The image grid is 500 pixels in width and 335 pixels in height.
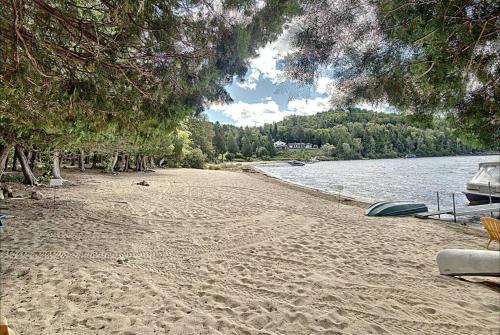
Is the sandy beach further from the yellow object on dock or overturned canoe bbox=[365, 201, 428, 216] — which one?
overturned canoe bbox=[365, 201, 428, 216]

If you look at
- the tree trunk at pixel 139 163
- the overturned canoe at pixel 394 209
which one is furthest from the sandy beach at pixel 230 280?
the tree trunk at pixel 139 163

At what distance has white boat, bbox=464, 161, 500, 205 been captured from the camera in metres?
15.0

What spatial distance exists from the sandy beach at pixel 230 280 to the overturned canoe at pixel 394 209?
8.52ft

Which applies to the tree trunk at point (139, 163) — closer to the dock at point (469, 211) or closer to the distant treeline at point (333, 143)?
the dock at point (469, 211)

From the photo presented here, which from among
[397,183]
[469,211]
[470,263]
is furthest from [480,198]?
[397,183]

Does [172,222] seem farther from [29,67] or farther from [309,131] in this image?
[309,131]

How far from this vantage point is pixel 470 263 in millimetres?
4758

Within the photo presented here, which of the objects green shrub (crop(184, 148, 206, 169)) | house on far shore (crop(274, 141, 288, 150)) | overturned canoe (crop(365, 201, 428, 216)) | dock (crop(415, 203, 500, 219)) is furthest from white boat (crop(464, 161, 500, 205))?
house on far shore (crop(274, 141, 288, 150))

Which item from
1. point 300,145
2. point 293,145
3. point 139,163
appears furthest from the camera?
point 293,145

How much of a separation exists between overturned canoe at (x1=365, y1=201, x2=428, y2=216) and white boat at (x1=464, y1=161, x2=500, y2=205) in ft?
16.8

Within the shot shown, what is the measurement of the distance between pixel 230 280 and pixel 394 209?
9567mm

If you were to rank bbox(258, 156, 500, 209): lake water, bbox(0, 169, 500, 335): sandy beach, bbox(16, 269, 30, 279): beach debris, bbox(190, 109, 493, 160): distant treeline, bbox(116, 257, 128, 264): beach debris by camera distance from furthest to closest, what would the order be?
1. bbox(190, 109, 493, 160): distant treeline
2. bbox(258, 156, 500, 209): lake water
3. bbox(116, 257, 128, 264): beach debris
4. bbox(16, 269, 30, 279): beach debris
5. bbox(0, 169, 500, 335): sandy beach

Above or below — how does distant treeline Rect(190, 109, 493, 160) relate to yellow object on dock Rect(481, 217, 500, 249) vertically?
above

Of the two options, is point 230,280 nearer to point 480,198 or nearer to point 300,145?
point 480,198
